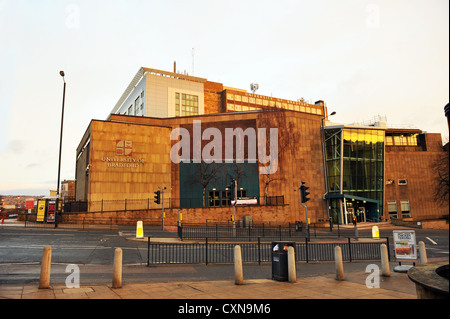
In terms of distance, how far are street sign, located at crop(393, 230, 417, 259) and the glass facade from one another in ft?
105

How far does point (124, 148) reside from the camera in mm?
40625

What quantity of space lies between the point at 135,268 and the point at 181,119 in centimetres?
3559

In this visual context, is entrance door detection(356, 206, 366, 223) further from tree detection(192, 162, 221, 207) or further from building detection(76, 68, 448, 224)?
tree detection(192, 162, 221, 207)

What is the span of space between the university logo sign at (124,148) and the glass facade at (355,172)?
28425mm

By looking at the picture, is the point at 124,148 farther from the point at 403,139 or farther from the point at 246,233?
the point at 403,139

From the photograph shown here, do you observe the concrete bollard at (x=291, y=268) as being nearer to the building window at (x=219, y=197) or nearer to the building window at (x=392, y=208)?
the building window at (x=219, y=197)

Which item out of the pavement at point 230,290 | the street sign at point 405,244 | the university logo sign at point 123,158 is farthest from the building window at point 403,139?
the pavement at point 230,290

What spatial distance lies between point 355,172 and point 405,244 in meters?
35.9

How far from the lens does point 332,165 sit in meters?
45.9

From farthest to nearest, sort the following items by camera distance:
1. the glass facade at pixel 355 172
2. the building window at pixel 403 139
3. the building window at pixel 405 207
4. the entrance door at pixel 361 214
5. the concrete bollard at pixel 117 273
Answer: the building window at pixel 403 139
the building window at pixel 405 207
the entrance door at pixel 361 214
the glass facade at pixel 355 172
the concrete bollard at pixel 117 273

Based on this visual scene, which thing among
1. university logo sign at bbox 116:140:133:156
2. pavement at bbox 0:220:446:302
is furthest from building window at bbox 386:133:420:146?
pavement at bbox 0:220:446:302

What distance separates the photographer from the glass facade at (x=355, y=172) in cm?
4481

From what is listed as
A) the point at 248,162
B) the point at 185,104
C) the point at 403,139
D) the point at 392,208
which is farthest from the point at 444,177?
the point at 185,104

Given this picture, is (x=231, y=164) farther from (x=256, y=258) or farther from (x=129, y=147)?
(x=256, y=258)
